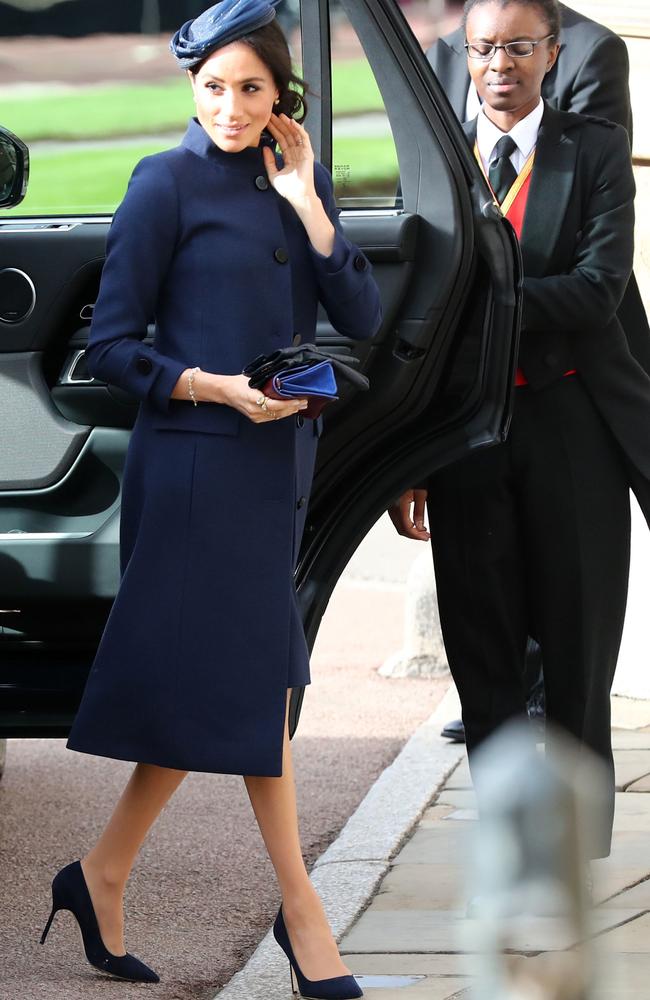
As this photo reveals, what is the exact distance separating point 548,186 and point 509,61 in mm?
257

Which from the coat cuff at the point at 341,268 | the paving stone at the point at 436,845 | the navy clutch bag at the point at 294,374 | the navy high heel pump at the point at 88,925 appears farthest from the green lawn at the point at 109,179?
the paving stone at the point at 436,845

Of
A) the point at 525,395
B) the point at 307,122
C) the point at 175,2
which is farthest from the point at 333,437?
the point at 175,2

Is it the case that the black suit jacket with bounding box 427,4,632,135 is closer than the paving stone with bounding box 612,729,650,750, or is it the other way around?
the black suit jacket with bounding box 427,4,632,135

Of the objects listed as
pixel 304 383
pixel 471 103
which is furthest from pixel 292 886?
pixel 471 103

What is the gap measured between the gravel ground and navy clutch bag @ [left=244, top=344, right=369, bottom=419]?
117 cm

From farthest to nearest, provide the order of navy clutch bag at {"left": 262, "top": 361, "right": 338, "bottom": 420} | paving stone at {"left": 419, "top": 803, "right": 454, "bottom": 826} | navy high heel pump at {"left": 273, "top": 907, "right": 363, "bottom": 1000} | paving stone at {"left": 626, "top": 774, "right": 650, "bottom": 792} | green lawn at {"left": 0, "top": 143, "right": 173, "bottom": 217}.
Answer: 1. paving stone at {"left": 626, "top": 774, "right": 650, "bottom": 792}
2. paving stone at {"left": 419, "top": 803, "right": 454, "bottom": 826}
3. green lawn at {"left": 0, "top": 143, "right": 173, "bottom": 217}
4. navy high heel pump at {"left": 273, "top": 907, "right": 363, "bottom": 1000}
5. navy clutch bag at {"left": 262, "top": 361, "right": 338, "bottom": 420}

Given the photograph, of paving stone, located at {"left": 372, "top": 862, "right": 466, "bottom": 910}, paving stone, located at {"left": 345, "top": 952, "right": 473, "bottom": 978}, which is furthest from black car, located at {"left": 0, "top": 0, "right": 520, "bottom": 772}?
paving stone, located at {"left": 372, "top": 862, "right": 466, "bottom": 910}

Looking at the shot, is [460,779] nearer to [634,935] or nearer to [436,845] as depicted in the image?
[436,845]

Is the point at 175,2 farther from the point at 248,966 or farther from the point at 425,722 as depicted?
the point at 425,722

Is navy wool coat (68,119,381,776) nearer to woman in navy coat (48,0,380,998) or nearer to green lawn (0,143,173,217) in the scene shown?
woman in navy coat (48,0,380,998)

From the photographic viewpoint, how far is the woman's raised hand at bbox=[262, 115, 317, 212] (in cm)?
279

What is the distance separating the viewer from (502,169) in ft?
11.0

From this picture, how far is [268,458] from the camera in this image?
2.83m

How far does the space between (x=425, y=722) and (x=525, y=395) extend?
221 centimetres
